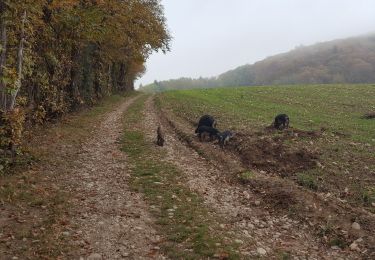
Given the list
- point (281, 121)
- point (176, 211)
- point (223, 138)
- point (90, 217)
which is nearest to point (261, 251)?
point (176, 211)

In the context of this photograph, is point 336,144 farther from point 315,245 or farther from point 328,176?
point 315,245

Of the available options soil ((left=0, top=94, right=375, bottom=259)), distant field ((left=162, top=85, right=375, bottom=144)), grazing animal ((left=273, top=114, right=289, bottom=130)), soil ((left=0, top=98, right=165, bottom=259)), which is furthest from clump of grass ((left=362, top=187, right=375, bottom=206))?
grazing animal ((left=273, top=114, right=289, bottom=130))

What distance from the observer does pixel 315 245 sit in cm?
1009

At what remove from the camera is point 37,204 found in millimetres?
11734

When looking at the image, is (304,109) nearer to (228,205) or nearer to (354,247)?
(228,205)

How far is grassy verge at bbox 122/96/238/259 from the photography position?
948cm

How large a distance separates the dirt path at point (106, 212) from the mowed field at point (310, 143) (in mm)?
5531

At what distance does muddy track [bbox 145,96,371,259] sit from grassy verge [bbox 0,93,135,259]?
4.34 meters

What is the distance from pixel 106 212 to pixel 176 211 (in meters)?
1.99

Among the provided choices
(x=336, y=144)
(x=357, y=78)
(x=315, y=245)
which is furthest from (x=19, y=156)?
(x=357, y=78)

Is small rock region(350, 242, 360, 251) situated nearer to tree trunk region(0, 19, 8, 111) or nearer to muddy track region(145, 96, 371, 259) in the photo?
muddy track region(145, 96, 371, 259)

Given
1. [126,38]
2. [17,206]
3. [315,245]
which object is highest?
[126,38]

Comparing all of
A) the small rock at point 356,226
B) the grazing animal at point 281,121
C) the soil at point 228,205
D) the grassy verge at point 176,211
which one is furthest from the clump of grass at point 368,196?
the grazing animal at point 281,121

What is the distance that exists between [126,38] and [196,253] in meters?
27.9
